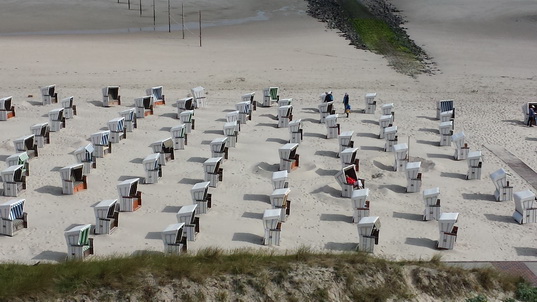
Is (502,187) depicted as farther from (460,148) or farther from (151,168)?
(151,168)

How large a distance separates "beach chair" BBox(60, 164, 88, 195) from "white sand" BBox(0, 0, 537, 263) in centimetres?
25

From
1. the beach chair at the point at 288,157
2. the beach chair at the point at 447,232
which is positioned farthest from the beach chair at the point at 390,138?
the beach chair at the point at 447,232

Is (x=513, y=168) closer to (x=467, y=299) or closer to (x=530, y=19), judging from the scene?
(x=467, y=299)

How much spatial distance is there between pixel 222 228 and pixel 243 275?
4.17 m

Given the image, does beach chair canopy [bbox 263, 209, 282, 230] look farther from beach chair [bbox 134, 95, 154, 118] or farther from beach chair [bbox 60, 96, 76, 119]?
beach chair [bbox 60, 96, 76, 119]

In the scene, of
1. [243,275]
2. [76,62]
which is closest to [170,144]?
→ [243,275]

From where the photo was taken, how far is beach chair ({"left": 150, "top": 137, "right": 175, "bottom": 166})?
71.4 ft

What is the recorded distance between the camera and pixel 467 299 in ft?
46.6

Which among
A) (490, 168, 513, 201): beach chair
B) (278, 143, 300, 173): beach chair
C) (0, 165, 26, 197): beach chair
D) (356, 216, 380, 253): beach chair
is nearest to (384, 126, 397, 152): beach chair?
(278, 143, 300, 173): beach chair

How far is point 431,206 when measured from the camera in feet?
61.4

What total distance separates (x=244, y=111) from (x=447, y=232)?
35.8ft

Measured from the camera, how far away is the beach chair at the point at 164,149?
2177cm

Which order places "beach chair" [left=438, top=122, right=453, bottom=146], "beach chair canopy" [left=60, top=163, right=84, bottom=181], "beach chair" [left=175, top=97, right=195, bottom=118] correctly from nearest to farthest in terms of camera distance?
"beach chair canopy" [left=60, top=163, right=84, bottom=181] → "beach chair" [left=438, top=122, right=453, bottom=146] → "beach chair" [left=175, top=97, right=195, bottom=118]

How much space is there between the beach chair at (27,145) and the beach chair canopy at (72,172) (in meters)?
3.15
